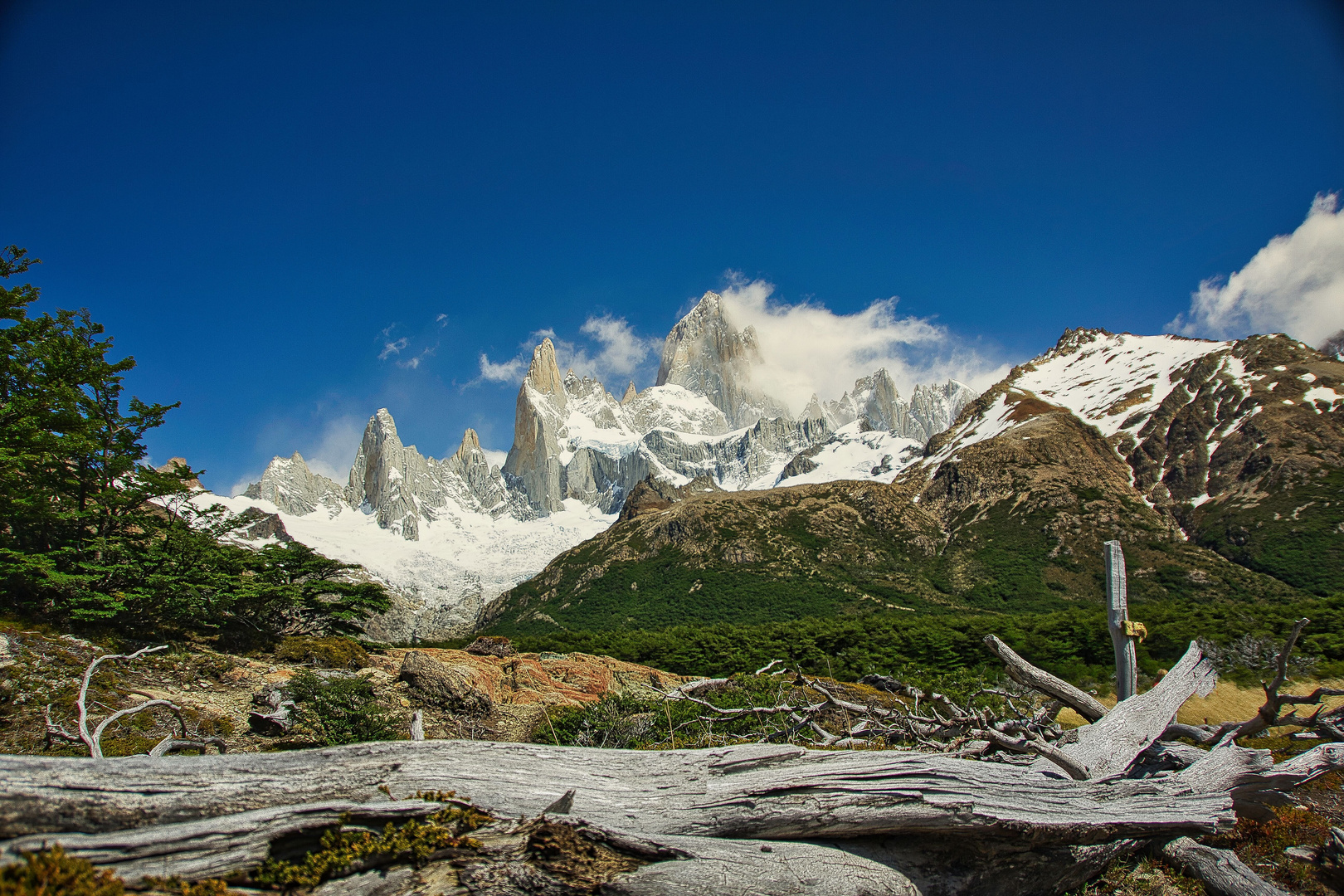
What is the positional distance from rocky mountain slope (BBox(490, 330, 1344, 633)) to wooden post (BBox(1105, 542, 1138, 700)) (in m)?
78.0

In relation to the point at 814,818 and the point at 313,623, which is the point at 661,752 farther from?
the point at 313,623

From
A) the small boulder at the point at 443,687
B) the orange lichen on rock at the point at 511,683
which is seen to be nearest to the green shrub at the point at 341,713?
the small boulder at the point at 443,687

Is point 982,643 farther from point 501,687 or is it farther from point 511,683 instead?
point 501,687

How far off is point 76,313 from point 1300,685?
A: 3790 centimetres

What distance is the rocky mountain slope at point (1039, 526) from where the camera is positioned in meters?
84.1

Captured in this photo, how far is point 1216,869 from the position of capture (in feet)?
18.7

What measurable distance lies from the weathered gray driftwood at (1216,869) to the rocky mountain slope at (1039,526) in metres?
79.4

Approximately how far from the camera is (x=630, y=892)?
3586 mm

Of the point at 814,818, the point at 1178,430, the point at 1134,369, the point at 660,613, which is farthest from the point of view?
the point at 1134,369

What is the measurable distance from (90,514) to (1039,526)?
11498 centimetres

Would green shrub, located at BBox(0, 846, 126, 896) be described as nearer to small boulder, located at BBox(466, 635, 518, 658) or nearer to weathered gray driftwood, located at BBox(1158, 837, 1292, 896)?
weathered gray driftwood, located at BBox(1158, 837, 1292, 896)

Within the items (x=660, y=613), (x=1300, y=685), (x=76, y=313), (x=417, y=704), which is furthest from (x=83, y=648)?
(x=660, y=613)

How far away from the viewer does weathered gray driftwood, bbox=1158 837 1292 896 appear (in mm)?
5496

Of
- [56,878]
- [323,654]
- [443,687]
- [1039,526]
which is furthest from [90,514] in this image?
[1039,526]
